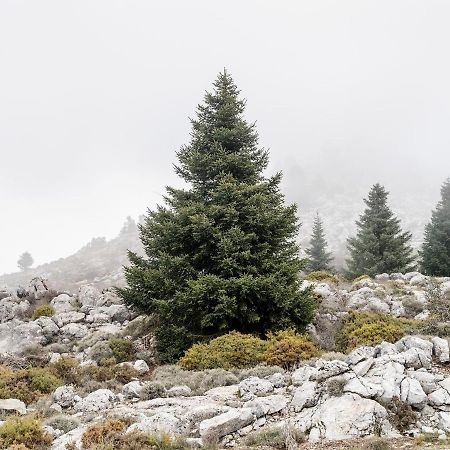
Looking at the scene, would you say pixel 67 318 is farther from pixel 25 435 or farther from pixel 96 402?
pixel 25 435

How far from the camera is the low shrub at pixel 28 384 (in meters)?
11.4

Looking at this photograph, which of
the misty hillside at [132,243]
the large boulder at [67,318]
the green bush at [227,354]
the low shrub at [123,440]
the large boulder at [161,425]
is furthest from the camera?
the misty hillside at [132,243]

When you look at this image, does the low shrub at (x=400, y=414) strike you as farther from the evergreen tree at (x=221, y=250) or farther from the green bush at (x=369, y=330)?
the evergreen tree at (x=221, y=250)

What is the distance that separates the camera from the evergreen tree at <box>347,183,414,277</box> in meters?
32.9

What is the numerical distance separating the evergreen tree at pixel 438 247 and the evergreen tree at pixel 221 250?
66.8ft

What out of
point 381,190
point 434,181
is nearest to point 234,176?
point 381,190

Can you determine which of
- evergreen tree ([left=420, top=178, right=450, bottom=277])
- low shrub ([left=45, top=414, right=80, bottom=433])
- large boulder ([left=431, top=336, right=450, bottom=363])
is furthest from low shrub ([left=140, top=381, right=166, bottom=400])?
evergreen tree ([left=420, top=178, right=450, bottom=277])

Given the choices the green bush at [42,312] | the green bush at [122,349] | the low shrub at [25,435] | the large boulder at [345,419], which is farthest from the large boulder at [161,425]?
the green bush at [42,312]

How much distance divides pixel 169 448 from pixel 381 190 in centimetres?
3401

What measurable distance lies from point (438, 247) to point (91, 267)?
66137 mm

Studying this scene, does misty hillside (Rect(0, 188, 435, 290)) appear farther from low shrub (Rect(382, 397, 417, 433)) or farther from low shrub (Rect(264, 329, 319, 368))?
low shrub (Rect(382, 397, 417, 433))

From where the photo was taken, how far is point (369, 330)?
14359 millimetres


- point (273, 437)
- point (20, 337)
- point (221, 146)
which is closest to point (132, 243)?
point (20, 337)

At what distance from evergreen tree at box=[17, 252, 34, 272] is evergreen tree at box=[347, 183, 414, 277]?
8726 centimetres
